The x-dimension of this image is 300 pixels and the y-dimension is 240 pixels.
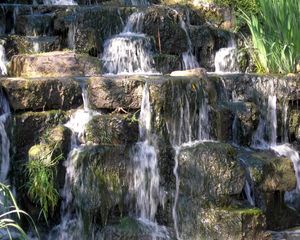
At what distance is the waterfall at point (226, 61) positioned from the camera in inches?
322

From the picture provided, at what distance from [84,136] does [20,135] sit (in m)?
0.61

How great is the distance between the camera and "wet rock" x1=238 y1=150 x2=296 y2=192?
5.67 meters

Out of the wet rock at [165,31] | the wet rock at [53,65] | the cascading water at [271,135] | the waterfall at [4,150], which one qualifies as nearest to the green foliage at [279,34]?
the cascading water at [271,135]

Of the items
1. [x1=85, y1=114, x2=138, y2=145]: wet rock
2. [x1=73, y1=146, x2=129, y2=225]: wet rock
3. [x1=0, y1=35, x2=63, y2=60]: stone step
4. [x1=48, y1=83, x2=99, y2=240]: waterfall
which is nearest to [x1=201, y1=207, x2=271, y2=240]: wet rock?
[x1=73, y1=146, x2=129, y2=225]: wet rock

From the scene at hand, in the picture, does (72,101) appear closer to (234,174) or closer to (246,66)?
(234,174)

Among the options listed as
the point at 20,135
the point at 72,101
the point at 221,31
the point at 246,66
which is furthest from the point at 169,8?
the point at 20,135

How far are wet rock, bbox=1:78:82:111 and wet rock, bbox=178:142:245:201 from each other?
1.34 metres

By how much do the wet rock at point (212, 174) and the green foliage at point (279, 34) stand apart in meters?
2.44

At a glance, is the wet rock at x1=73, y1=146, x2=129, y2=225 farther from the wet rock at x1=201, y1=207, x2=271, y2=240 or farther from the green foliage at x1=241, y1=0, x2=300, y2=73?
the green foliage at x1=241, y1=0, x2=300, y2=73

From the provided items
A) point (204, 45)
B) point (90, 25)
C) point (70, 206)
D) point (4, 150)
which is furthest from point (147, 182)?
point (204, 45)

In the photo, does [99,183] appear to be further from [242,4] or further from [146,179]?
[242,4]

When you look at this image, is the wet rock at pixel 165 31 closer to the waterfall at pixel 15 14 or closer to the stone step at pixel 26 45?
the stone step at pixel 26 45

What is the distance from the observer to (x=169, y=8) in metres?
8.56

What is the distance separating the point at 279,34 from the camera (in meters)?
7.25
